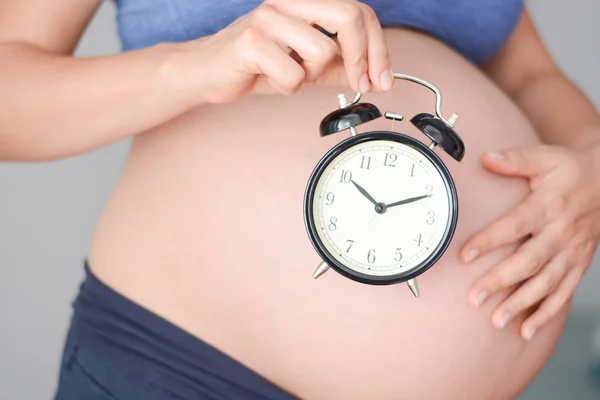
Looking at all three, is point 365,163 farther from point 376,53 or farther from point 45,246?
point 45,246

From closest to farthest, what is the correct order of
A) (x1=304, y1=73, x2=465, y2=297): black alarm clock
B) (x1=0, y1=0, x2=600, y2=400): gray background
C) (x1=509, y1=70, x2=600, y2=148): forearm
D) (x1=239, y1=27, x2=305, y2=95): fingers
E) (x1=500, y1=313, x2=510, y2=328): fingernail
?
(x1=239, y1=27, x2=305, y2=95): fingers < (x1=304, y1=73, x2=465, y2=297): black alarm clock < (x1=500, y1=313, x2=510, y2=328): fingernail < (x1=509, y1=70, x2=600, y2=148): forearm < (x1=0, y1=0, x2=600, y2=400): gray background

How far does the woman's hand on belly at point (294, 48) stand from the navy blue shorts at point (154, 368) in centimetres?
34

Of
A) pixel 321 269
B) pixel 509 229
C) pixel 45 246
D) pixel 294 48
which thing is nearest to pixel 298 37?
pixel 294 48

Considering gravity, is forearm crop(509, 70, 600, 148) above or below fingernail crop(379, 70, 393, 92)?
below

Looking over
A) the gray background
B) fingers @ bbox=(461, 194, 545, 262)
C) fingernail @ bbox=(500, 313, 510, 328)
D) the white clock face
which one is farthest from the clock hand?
the gray background

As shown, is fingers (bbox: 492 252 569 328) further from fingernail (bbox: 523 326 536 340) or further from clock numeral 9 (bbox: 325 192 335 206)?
clock numeral 9 (bbox: 325 192 335 206)

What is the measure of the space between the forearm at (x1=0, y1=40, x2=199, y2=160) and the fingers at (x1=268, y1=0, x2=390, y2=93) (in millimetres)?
171

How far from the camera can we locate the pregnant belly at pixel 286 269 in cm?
84

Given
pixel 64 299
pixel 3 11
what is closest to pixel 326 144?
pixel 3 11

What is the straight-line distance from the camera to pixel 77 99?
2.62ft

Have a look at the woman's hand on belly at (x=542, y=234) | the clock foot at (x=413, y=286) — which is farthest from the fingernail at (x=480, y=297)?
the clock foot at (x=413, y=286)

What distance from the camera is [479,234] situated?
0.85m

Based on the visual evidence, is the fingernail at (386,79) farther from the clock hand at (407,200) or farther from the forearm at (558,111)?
the forearm at (558,111)

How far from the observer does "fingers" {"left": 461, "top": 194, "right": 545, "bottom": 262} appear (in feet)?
2.75
